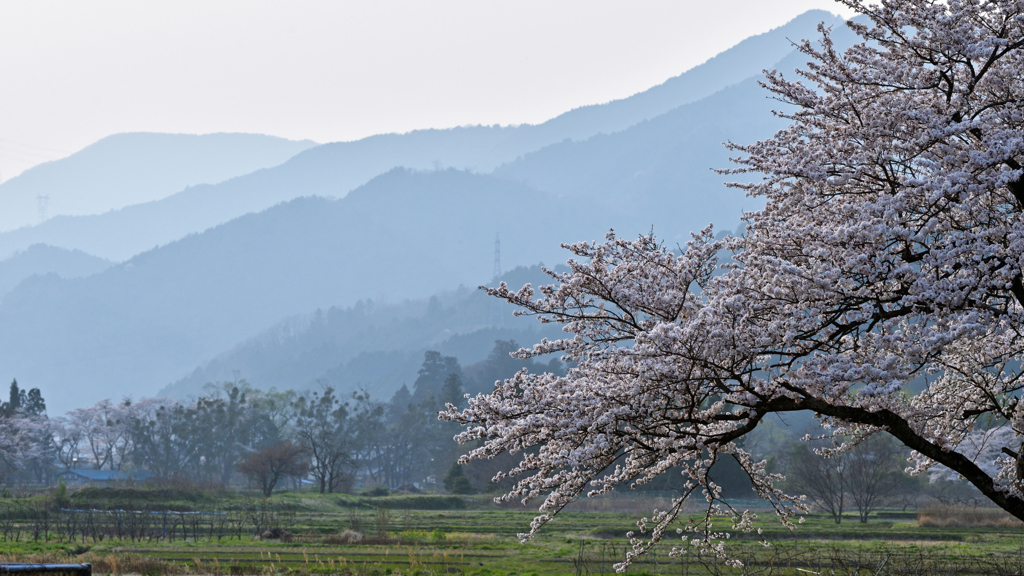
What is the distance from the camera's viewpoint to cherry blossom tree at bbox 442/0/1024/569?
8.20 metres

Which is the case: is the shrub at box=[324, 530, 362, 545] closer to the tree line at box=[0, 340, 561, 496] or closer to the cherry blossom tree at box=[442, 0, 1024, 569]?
the cherry blossom tree at box=[442, 0, 1024, 569]

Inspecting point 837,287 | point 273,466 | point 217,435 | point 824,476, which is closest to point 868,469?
point 824,476

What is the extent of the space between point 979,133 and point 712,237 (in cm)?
359

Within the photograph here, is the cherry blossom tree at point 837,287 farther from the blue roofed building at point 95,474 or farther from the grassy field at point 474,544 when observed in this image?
the blue roofed building at point 95,474

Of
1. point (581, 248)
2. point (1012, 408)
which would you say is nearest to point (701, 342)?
point (581, 248)

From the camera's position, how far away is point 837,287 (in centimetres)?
856

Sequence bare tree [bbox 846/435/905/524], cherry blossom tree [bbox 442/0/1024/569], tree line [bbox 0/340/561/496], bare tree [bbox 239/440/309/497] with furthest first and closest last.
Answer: tree line [bbox 0/340/561/496]
bare tree [bbox 239/440/309/497]
bare tree [bbox 846/435/905/524]
cherry blossom tree [bbox 442/0/1024/569]

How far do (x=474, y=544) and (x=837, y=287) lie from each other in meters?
21.9

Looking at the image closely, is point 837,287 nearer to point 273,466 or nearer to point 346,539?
point 346,539

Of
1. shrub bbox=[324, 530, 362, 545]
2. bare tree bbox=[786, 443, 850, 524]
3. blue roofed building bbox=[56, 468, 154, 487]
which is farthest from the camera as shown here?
blue roofed building bbox=[56, 468, 154, 487]

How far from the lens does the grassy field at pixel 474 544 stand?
20.5 m

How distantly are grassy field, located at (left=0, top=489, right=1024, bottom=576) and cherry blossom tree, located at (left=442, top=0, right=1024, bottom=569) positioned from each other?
3.73m

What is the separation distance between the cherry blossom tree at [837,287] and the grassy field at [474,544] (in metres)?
3.73

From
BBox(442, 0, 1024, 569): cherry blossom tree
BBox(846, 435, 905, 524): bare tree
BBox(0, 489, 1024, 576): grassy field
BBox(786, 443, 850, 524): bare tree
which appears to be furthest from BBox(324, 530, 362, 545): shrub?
BBox(846, 435, 905, 524): bare tree
